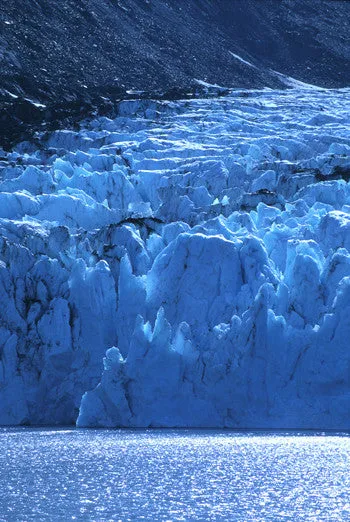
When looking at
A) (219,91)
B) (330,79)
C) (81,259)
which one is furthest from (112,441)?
(330,79)

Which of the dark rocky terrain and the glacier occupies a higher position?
the dark rocky terrain

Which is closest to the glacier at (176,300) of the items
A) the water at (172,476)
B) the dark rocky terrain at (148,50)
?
the water at (172,476)

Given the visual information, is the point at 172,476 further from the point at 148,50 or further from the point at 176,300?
the point at 148,50

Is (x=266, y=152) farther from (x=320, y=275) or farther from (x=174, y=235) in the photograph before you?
(x=320, y=275)

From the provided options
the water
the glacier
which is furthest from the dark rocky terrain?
the water

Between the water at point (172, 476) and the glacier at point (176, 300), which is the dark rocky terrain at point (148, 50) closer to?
the glacier at point (176, 300)

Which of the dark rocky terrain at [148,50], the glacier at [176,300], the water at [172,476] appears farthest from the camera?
the dark rocky terrain at [148,50]

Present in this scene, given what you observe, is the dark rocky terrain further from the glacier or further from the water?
the water
